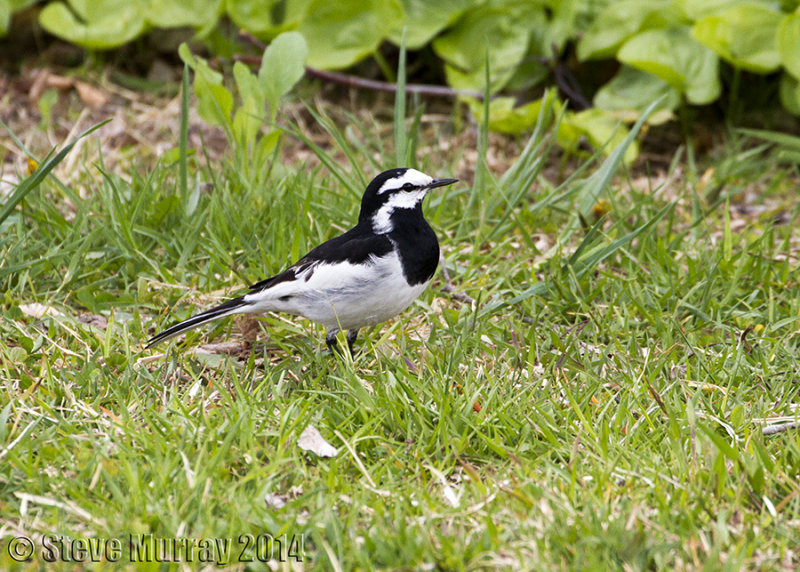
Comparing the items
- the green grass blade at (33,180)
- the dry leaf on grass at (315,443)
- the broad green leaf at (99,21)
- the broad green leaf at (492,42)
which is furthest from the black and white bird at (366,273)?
the broad green leaf at (99,21)

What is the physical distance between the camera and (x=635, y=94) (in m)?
5.65

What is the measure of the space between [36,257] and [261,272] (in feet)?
3.39

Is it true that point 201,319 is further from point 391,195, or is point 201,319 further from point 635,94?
point 635,94

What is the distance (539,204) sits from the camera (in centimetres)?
450

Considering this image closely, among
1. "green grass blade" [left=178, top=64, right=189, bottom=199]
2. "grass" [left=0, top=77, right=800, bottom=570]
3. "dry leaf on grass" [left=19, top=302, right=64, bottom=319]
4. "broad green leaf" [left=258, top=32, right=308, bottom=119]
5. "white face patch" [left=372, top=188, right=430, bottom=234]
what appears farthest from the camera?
"broad green leaf" [left=258, top=32, right=308, bottom=119]

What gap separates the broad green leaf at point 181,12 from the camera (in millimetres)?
5840

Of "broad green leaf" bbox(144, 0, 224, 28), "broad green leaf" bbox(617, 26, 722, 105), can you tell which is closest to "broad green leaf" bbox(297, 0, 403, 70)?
"broad green leaf" bbox(144, 0, 224, 28)

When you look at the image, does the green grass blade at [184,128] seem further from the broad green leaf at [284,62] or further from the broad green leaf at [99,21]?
Result: the broad green leaf at [99,21]

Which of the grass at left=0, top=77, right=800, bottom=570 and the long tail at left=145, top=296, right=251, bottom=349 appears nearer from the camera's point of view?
the grass at left=0, top=77, right=800, bottom=570

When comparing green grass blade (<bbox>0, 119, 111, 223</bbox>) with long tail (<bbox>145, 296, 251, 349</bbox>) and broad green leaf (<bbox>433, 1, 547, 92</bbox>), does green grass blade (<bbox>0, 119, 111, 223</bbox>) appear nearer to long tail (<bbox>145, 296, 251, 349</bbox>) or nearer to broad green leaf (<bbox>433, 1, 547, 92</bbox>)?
long tail (<bbox>145, 296, 251, 349</bbox>)

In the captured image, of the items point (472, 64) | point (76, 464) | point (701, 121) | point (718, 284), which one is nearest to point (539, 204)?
point (718, 284)

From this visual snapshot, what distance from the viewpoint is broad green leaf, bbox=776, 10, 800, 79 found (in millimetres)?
5117

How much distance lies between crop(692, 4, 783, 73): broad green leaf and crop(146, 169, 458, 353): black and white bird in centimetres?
263

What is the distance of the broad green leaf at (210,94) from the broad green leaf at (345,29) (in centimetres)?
138
